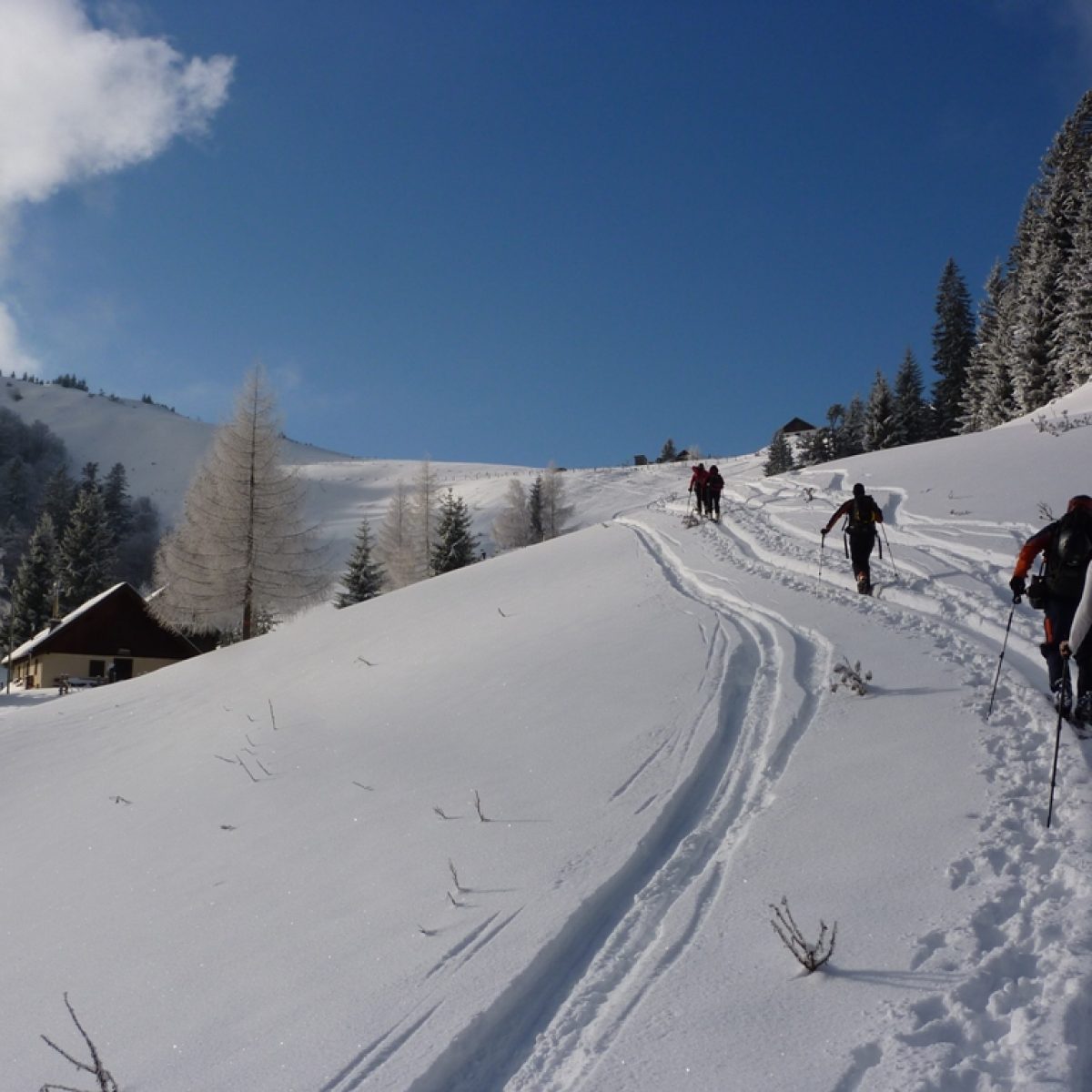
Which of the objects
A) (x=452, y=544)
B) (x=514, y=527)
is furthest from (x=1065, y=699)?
(x=514, y=527)

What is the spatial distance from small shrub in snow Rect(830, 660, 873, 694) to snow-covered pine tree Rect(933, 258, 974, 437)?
57.0 m

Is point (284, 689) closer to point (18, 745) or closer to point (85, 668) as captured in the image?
point (18, 745)

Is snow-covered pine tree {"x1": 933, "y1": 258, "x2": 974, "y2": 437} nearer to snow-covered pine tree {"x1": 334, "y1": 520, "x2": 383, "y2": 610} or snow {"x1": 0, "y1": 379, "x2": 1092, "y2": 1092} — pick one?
snow-covered pine tree {"x1": 334, "y1": 520, "x2": 383, "y2": 610}

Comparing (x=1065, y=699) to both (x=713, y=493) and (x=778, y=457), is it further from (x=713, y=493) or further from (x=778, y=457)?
(x=778, y=457)

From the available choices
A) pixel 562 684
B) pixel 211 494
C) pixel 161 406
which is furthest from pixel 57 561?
pixel 161 406

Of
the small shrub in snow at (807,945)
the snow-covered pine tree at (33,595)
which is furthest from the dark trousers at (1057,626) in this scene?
the snow-covered pine tree at (33,595)

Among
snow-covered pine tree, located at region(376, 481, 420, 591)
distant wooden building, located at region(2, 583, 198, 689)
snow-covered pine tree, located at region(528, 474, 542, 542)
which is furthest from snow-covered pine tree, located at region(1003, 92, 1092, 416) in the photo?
distant wooden building, located at region(2, 583, 198, 689)

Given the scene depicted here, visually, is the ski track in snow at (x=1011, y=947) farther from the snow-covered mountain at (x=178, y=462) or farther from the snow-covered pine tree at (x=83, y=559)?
the snow-covered mountain at (x=178, y=462)

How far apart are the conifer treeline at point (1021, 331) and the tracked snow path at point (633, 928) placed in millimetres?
37960

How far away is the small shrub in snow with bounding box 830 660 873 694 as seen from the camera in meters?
7.07

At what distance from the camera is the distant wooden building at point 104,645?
3844 centimetres

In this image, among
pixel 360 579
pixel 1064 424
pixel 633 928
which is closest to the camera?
pixel 633 928

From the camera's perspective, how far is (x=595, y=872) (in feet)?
15.0

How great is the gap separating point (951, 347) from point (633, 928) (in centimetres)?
6517
